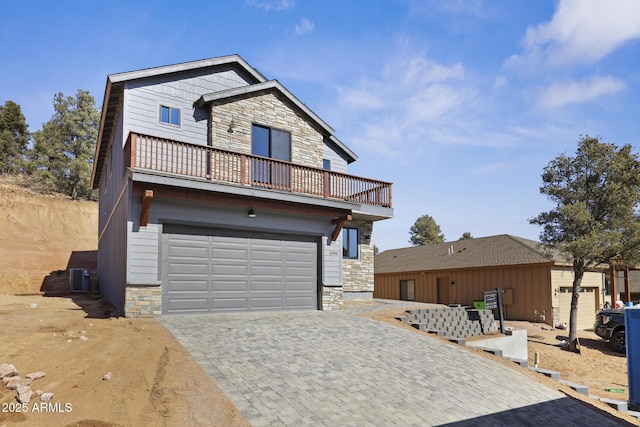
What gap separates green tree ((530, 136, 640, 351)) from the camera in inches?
741

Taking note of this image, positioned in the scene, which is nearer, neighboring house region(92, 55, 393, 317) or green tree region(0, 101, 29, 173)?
neighboring house region(92, 55, 393, 317)

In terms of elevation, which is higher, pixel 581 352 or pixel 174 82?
pixel 174 82

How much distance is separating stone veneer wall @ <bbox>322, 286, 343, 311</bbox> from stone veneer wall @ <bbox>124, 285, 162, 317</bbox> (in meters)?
5.71

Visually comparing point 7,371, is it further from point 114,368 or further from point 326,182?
point 326,182

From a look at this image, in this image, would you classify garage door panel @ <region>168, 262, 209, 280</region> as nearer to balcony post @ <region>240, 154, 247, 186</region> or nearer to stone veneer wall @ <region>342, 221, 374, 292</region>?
balcony post @ <region>240, 154, 247, 186</region>

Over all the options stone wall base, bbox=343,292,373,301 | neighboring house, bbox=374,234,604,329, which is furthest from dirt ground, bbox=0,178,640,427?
neighboring house, bbox=374,234,604,329

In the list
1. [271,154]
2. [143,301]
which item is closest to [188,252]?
[143,301]

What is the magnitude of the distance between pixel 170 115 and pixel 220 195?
3873 millimetres

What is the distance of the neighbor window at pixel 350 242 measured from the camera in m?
20.8

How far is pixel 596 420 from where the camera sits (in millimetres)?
8438

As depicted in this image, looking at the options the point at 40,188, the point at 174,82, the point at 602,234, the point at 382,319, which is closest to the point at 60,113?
the point at 40,188

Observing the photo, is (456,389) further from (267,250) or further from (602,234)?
(602,234)

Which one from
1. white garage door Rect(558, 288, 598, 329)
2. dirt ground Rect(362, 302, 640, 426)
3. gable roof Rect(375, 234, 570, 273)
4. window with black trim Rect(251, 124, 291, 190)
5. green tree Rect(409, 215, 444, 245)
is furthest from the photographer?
green tree Rect(409, 215, 444, 245)

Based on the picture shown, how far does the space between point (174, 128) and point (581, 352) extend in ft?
61.0
